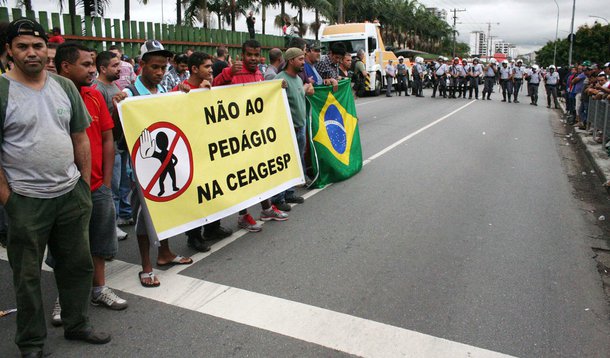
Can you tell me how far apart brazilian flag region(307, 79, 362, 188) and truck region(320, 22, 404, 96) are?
16002mm

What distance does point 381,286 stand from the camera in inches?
163

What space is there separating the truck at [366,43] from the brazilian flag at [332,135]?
52.5 feet

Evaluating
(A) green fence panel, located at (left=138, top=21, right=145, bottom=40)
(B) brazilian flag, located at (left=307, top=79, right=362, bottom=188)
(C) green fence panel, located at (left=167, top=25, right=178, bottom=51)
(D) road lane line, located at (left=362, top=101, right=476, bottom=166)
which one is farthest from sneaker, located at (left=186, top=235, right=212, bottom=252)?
(C) green fence panel, located at (left=167, top=25, right=178, bottom=51)

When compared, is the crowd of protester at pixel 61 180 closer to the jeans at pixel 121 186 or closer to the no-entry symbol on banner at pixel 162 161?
the no-entry symbol on banner at pixel 162 161

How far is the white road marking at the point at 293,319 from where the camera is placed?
322 cm

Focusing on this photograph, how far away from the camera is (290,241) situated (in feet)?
17.0

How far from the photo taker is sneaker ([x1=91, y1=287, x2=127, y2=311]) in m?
3.70

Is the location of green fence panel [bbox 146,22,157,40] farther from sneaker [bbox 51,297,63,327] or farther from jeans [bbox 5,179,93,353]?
jeans [bbox 5,179,93,353]

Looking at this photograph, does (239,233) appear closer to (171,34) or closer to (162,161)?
(162,161)

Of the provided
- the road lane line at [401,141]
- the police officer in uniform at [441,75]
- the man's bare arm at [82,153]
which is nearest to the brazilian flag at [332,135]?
the road lane line at [401,141]

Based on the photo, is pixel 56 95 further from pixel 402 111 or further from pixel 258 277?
pixel 402 111

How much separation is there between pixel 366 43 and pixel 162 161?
68.5ft

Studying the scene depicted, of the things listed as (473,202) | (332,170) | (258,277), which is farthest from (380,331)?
(332,170)

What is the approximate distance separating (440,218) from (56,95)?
4.36 m
